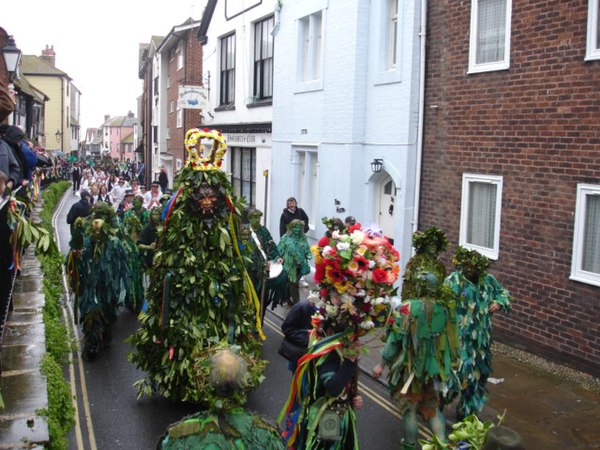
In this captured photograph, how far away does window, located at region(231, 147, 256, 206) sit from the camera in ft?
75.9

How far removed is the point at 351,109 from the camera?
1541 cm

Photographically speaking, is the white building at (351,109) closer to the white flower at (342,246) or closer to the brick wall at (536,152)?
the brick wall at (536,152)

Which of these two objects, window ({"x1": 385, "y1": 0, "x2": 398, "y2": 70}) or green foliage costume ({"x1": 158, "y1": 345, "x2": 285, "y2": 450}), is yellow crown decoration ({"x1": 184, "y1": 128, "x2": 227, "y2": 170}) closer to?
green foliage costume ({"x1": 158, "y1": 345, "x2": 285, "y2": 450})

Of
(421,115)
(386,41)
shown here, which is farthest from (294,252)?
(386,41)

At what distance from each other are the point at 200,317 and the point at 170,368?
0.68 metres

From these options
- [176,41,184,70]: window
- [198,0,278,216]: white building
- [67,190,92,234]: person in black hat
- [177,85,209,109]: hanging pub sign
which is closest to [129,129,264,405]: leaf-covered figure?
[67,190,92,234]: person in black hat

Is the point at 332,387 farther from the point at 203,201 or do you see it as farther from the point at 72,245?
the point at 72,245

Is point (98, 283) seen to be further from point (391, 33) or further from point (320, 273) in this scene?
point (391, 33)

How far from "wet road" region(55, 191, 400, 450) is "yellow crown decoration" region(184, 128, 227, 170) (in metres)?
2.84

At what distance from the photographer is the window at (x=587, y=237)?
32.2 ft

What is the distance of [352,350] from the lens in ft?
18.1

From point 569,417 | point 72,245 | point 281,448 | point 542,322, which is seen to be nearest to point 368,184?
point 542,322

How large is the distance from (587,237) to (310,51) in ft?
32.3

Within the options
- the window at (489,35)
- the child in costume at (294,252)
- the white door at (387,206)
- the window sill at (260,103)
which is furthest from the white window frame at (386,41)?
the window sill at (260,103)
